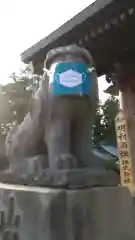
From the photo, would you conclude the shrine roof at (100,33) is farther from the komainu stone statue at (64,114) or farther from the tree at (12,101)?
the tree at (12,101)

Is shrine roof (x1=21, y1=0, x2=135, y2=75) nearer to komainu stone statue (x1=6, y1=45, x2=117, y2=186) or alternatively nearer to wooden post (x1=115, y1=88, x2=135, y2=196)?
wooden post (x1=115, y1=88, x2=135, y2=196)

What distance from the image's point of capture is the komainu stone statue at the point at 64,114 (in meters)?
2.03

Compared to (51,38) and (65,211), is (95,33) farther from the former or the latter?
(65,211)

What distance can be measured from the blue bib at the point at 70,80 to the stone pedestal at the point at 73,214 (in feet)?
1.78

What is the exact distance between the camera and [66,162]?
1.93 metres

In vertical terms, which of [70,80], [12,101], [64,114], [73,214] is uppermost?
[12,101]

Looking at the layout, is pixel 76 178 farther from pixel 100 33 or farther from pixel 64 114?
pixel 100 33

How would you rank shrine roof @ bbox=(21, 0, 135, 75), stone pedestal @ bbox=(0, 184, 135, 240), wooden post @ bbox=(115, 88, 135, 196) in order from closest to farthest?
stone pedestal @ bbox=(0, 184, 135, 240)
shrine roof @ bbox=(21, 0, 135, 75)
wooden post @ bbox=(115, 88, 135, 196)

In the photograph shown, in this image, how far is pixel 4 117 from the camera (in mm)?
15938

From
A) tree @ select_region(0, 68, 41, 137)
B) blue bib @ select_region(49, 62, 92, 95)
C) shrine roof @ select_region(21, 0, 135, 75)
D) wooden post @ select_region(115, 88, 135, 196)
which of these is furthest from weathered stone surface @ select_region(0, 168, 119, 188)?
tree @ select_region(0, 68, 41, 137)

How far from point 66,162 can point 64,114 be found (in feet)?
0.92

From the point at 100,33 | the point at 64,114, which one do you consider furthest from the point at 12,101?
the point at 64,114

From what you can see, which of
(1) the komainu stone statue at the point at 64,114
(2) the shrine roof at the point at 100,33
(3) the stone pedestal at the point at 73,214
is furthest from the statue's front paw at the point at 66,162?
(2) the shrine roof at the point at 100,33

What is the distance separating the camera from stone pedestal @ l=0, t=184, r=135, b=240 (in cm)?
179
